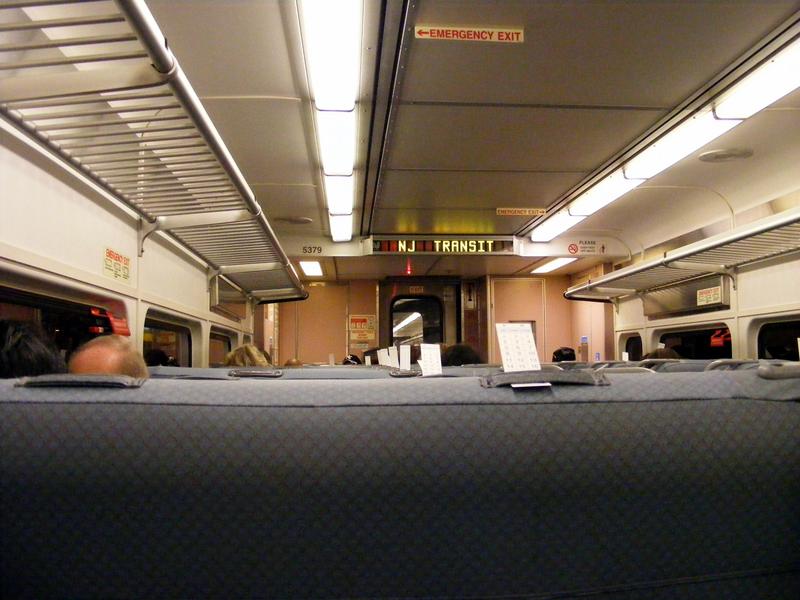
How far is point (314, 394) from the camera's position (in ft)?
2.98

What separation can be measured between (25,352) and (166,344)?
3.27 meters

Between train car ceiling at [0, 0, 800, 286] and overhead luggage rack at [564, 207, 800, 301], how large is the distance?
0.54 m

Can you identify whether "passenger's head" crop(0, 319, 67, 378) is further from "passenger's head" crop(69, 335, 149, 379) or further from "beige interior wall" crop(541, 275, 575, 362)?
"beige interior wall" crop(541, 275, 575, 362)

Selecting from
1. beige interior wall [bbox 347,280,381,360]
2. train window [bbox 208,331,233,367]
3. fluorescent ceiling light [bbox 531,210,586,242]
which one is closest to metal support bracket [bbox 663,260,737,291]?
fluorescent ceiling light [bbox 531,210,586,242]

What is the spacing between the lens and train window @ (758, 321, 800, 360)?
4691 mm

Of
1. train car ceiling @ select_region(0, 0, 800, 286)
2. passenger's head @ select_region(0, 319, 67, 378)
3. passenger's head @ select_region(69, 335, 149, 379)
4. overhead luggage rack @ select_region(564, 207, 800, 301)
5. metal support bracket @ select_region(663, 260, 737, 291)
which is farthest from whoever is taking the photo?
metal support bracket @ select_region(663, 260, 737, 291)

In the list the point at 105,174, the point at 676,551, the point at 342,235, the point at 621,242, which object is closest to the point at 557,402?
the point at 676,551

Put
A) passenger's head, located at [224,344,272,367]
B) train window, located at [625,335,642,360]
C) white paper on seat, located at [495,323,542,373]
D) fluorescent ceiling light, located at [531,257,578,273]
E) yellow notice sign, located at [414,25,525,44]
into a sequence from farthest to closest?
fluorescent ceiling light, located at [531,257,578,273] < train window, located at [625,335,642,360] < passenger's head, located at [224,344,272,367] < yellow notice sign, located at [414,25,525,44] < white paper on seat, located at [495,323,542,373]

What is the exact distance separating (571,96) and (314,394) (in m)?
2.92

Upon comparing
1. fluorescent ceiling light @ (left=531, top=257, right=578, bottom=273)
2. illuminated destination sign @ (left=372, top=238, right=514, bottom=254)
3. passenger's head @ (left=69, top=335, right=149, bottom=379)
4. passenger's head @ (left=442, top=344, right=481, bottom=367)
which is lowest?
passenger's head @ (left=442, top=344, right=481, bottom=367)

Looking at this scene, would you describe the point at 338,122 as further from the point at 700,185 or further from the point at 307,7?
the point at 700,185

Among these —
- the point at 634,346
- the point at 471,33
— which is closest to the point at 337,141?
the point at 471,33

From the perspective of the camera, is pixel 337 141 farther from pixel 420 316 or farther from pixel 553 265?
pixel 420 316

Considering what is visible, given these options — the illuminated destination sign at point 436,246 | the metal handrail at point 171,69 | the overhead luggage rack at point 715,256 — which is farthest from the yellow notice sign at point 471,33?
the illuminated destination sign at point 436,246
